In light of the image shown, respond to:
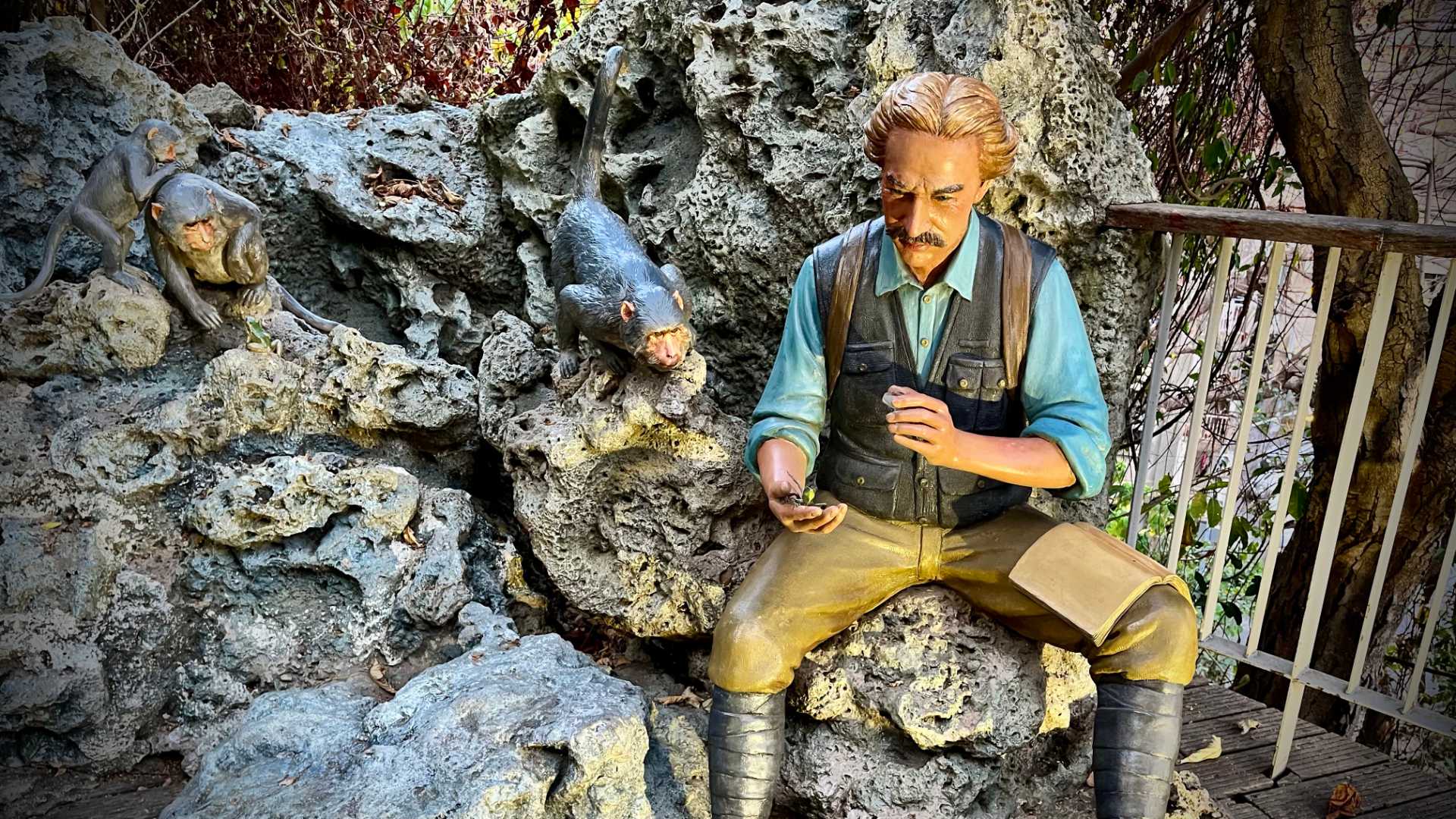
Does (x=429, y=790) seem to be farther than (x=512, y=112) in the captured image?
No

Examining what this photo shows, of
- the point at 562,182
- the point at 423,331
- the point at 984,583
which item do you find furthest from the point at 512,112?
the point at 984,583

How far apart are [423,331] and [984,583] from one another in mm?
2055

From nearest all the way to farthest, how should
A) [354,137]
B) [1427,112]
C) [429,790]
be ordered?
[429,790] → [354,137] → [1427,112]

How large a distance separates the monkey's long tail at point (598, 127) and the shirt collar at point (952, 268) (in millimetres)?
1225

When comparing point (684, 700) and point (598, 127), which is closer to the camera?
point (684, 700)

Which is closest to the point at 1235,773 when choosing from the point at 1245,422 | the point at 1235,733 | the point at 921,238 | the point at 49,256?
the point at 1235,733

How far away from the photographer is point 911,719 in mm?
2041

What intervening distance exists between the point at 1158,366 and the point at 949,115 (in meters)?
1.21

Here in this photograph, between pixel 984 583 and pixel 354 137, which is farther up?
pixel 354 137

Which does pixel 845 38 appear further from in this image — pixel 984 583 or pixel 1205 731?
pixel 1205 731

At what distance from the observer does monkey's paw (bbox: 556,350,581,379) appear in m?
2.67

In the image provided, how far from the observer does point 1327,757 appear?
266 cm

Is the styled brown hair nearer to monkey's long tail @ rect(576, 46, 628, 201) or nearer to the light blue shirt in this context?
the light blue shirt

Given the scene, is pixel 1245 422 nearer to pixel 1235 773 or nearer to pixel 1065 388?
pixel 1065 388
